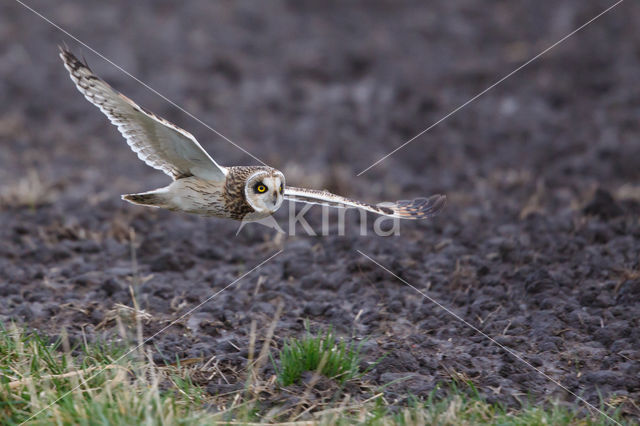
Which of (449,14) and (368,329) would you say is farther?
(449,14)

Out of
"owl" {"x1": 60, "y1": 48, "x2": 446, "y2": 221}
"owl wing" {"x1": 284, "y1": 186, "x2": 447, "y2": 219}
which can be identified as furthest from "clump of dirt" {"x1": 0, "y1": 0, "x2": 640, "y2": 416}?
"owl" {"x1": 60, "y1": 48, "x2": 446, "y2": 221}

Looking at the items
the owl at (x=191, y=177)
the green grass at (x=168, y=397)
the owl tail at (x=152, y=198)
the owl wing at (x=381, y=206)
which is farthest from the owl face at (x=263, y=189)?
the green grass at (x=168, y=397)

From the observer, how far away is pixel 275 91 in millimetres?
11234

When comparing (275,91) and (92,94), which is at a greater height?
(275,91)

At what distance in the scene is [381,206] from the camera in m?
5.43

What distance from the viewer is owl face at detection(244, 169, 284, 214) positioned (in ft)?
16.0

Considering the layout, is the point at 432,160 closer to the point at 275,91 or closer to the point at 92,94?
the point at 275,91

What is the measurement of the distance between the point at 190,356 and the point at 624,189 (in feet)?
16.9

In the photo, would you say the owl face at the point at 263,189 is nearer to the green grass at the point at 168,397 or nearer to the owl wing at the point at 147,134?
the owl wing at the point at 147,134

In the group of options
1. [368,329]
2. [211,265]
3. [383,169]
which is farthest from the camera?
[383,169]

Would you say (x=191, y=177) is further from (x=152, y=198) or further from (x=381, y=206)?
(x=381, y=206)

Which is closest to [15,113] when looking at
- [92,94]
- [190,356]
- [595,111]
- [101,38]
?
[101,38]

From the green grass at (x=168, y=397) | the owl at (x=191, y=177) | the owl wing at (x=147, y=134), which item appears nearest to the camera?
the green grass at (x=168, y=397)

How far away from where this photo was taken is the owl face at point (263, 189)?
16.0ft
